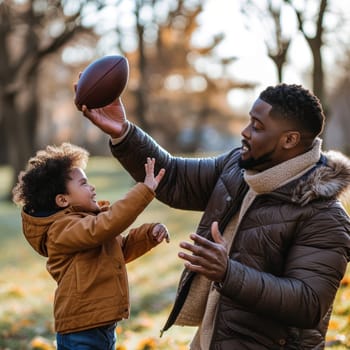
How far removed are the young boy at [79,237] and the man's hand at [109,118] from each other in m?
0.24

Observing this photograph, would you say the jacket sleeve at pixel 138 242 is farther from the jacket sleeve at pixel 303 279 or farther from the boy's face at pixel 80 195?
the jacket sleeve at pixel 303 279

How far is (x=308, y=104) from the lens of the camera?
2.97 meters

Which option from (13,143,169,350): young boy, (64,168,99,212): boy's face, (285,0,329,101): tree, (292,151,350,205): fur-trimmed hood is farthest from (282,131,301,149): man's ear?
(285,0,329,101): tree

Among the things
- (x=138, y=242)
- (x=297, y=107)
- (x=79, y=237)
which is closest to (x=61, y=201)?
(x=79, y=237)

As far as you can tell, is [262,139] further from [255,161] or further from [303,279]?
[303,279]

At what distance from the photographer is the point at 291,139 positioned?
2982 mm

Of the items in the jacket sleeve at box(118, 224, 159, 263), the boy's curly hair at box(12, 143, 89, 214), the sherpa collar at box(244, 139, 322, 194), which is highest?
the sherpa collar at box(244, 139, 322, 194)

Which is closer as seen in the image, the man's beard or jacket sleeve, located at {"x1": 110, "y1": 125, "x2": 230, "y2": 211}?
the man's beard

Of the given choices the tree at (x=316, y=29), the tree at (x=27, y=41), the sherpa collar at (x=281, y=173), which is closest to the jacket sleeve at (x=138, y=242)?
the sherpa collar at (x=281, y=173)

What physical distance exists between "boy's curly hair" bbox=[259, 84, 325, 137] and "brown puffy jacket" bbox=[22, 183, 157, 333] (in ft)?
2.51

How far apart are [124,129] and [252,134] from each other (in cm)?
76

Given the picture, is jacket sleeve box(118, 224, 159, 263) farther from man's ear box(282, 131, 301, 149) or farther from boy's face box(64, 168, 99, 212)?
man's ear box(282, 131, 301, 149)

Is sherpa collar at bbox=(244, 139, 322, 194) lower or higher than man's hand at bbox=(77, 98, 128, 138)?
lower

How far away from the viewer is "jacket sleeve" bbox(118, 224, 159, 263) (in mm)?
3629
